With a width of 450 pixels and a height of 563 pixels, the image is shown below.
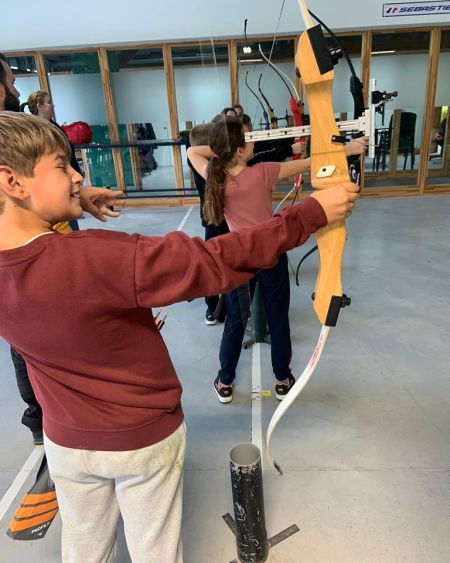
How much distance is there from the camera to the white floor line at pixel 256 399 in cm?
184

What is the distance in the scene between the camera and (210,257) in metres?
0.74

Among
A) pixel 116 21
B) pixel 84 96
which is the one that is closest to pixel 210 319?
pixel 116 21

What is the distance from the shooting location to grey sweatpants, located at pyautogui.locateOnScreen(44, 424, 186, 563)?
0.87 metres

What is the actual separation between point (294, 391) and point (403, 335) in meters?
1.64

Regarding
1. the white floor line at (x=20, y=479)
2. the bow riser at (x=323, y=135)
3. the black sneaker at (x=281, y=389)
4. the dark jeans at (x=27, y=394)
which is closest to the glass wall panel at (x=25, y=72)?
the dark jeans at (x=27, y=394)

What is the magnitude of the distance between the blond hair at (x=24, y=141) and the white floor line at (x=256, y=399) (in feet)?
4.08

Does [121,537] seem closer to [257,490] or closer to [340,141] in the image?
[257,490]

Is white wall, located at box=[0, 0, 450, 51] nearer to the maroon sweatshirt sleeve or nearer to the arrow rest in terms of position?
the arrow rest

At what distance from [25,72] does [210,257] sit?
22.4ft

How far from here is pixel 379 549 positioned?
1.34m

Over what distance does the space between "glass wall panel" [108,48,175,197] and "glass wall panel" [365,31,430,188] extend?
2.99 m

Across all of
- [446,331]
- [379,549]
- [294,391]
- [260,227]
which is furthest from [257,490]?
[446,331]

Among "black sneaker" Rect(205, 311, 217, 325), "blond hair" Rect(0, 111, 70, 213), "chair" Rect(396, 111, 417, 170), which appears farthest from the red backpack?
"chair" Rect(396, 111, 417, 170)

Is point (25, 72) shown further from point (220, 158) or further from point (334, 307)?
point (334, 307)
